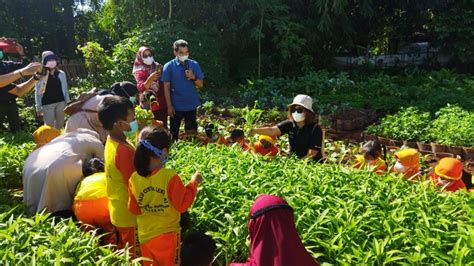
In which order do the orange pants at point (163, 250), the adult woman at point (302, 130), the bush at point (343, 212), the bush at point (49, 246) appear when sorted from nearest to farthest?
the bush at point (49, 246) → the bush at point (343, 212) → the orange pants at point (163, 250) → the adult woman at point (302, 130)

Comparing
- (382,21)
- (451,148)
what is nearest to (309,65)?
(382,21)

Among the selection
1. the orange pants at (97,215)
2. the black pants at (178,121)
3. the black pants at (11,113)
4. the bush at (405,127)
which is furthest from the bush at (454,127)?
the black pants at (11,113)

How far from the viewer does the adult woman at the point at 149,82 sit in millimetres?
6295

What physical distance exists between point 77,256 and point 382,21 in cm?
1545

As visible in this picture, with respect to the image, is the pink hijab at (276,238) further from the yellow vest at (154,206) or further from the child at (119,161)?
the child at (119,161)

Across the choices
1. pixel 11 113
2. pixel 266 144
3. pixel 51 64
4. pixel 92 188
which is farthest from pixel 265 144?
pixel 11 113

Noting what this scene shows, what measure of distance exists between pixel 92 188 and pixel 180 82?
294 cm

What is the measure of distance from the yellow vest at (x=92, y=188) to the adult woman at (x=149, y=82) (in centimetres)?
286

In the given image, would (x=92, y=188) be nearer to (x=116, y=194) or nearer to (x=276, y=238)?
(x=116, y=194)

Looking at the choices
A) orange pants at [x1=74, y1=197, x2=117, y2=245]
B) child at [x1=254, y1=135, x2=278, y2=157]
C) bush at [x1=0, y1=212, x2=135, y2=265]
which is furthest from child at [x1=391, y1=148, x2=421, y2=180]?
bush at [x1=0, y1=212, x2=135, y2=265]

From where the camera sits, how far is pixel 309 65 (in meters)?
13.8

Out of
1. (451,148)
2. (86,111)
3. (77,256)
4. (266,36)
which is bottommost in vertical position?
(451,148)

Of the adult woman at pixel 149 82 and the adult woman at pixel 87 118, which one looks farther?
the adult woman at pixel 149 82

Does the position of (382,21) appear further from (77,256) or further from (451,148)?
(77,256)
